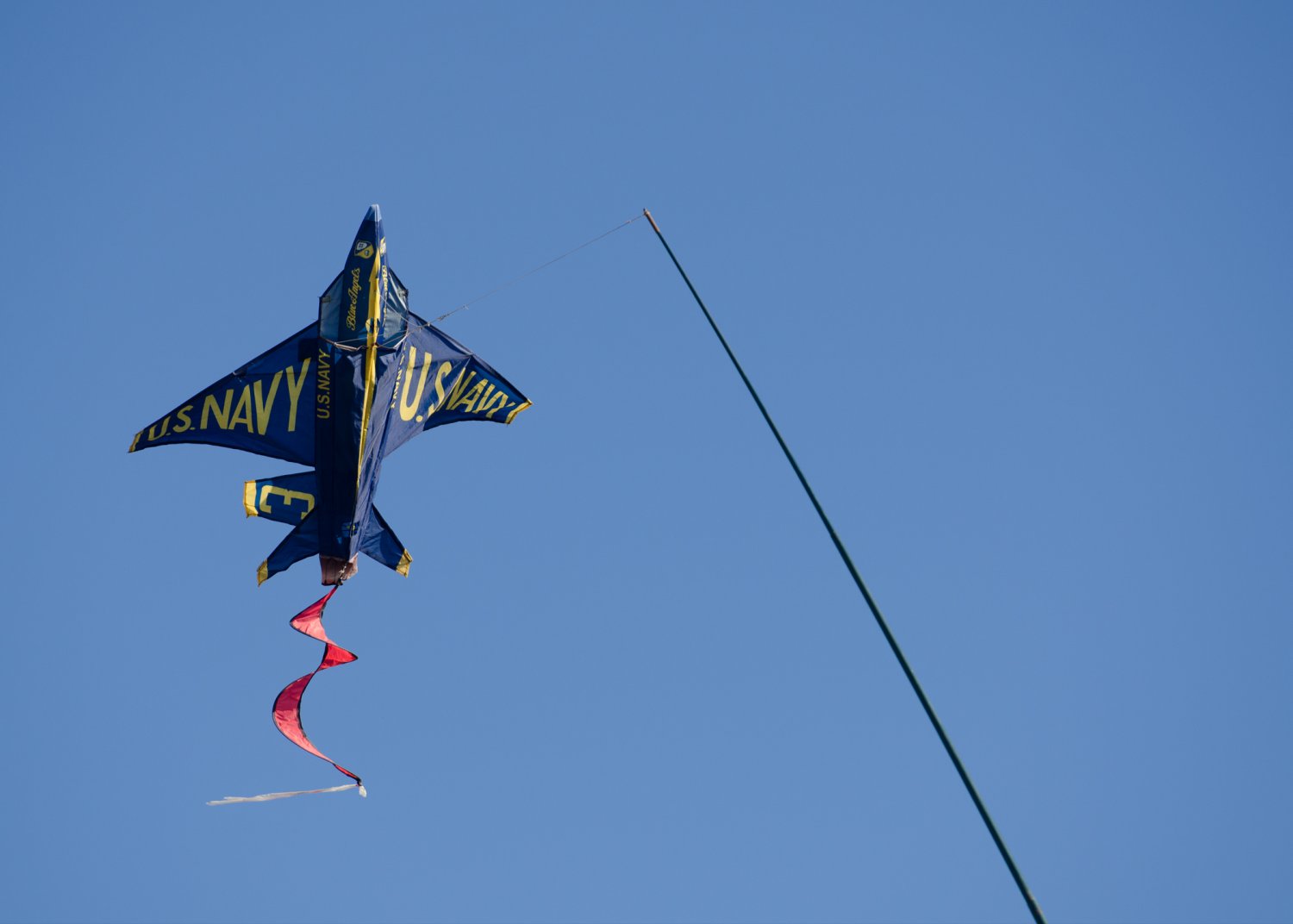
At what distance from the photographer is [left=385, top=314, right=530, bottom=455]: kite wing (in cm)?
1786

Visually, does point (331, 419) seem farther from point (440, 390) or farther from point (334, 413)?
point (440, 390)

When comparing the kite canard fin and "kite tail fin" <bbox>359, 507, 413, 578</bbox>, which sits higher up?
the kite canard fin

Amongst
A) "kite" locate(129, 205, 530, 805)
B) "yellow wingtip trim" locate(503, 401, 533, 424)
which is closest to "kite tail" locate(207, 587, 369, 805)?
"kite" locate(129, 205, 530, 805)

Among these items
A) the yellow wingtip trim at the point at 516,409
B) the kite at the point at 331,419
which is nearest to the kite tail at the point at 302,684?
the kite at the point at 331,419

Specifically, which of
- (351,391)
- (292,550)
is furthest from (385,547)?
(351,391)

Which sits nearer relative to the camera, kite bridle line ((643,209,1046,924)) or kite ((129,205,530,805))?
kite bridle line ((643,209,1046,924))

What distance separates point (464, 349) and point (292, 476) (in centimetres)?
342

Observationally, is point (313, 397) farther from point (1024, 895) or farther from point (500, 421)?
point (1024, 895)

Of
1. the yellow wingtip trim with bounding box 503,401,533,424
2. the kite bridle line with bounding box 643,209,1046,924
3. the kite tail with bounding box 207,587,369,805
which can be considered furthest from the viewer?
the yellow wingtip trim with bounding box 503,401,533,424

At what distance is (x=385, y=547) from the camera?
17.2 metres

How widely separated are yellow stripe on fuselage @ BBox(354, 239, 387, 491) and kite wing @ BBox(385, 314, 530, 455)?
82cm

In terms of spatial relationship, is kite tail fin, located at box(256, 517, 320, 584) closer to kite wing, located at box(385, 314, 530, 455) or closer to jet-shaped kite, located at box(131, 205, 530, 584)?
jet-shaped kite, located at box(131, 205, 530, 584)

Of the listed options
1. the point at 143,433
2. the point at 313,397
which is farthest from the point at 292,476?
the point at 143,433

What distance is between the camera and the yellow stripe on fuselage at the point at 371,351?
16578 mm
